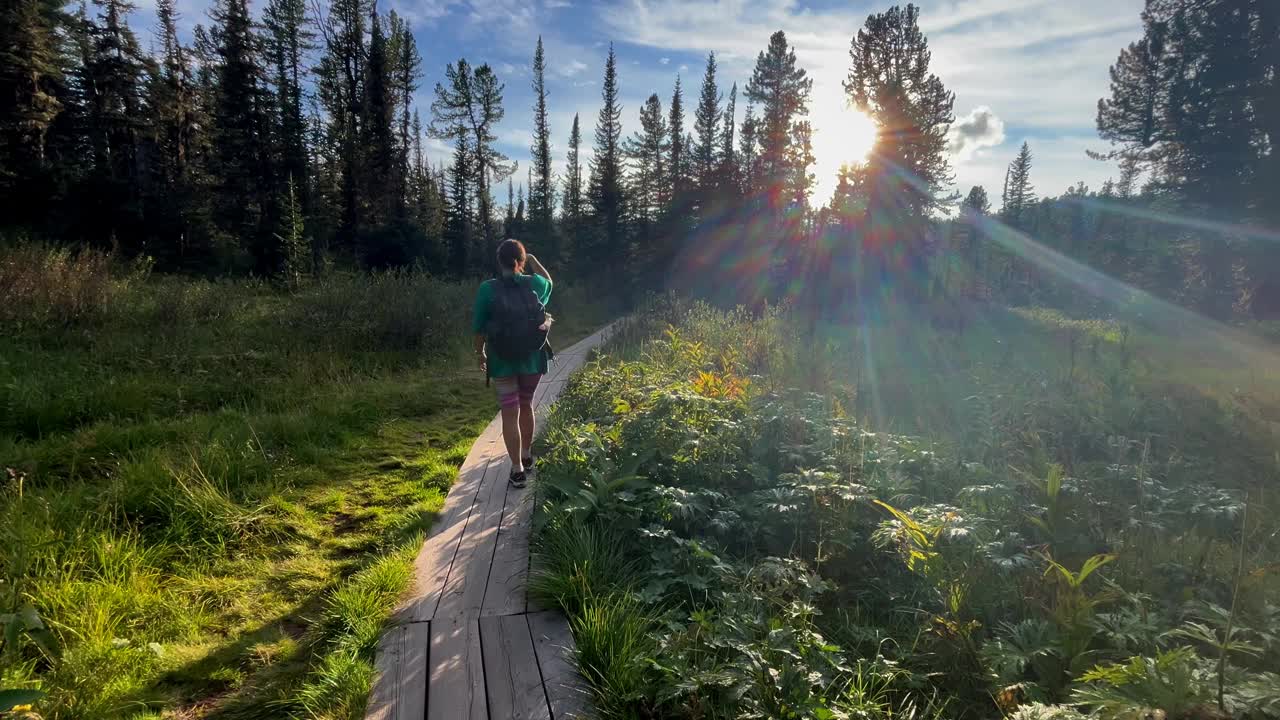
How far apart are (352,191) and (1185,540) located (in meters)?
31.7

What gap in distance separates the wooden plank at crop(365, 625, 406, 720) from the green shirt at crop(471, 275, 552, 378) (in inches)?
89.3

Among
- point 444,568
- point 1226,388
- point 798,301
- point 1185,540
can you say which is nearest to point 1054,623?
point 1185,540

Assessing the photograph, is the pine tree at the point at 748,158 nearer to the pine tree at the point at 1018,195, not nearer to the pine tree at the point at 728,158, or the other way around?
the pine tree at the point at 728,158

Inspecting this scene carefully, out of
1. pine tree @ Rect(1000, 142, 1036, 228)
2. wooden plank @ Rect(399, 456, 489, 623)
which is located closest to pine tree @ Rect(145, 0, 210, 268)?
wooden plank @ Rect(399, 456, 489, 623)

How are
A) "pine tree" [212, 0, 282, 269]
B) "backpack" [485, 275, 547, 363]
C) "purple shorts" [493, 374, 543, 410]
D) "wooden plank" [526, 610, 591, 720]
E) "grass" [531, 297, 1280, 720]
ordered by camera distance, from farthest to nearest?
"pine tree" [212, 0, 282, 269]
"purple shorts" [493, 374, 543, 410]
"backpack" [485, 275, 547, 363]
"wooden plank" [526, 610, 591, 720]
"grass" [531, 297, 1280, 720]

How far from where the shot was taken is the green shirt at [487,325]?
14.8ft

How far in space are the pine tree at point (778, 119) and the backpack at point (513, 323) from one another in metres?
28.0

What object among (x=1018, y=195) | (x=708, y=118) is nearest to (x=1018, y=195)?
(x=1018, y=195)

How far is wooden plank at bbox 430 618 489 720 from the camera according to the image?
2.23 metres

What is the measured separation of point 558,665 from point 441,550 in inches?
59.9

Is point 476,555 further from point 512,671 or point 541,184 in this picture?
point 541,184

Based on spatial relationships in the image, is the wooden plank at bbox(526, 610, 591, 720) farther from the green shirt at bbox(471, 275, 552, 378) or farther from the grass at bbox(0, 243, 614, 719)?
the green shirt at bbox(471, 275, 552, 378)

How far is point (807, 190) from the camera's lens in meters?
29.6

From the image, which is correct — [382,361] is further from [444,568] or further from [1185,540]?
[1185,540]
